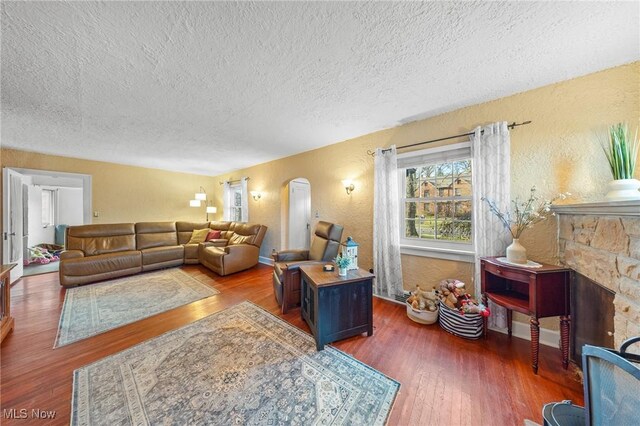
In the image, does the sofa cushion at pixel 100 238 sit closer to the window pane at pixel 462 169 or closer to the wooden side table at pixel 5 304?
the wooden side table at pixel 5 304

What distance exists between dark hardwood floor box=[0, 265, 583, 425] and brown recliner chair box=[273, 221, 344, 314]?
212mm

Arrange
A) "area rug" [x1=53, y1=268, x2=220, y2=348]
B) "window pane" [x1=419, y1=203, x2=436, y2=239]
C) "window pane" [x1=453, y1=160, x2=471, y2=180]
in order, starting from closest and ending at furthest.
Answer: "area rug" [x1=53, y1=268, x2=220, y2=348], "window pane" [x1=453, y1=160, x2=471, y2=180], "window pane" [x1=419, y1=203, x2=436, y2=239]

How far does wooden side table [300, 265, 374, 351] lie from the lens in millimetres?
1895

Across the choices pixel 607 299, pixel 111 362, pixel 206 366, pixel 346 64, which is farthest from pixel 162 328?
pixel 607 299

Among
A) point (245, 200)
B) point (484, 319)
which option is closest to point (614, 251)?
point (484, 319)

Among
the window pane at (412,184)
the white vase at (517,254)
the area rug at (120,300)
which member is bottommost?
the area rug at (120,300)

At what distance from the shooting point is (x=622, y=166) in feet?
5.09

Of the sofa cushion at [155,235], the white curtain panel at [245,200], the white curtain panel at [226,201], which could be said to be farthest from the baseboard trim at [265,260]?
the sofa cushion at [155,235]

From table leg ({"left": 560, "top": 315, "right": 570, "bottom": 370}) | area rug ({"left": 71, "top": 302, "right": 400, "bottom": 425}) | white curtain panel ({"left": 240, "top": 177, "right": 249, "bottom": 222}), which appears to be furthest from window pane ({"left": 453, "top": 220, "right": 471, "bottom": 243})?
white curtain panel ({"left": 240, "top": 177, "right": 249, "bottom": 222})

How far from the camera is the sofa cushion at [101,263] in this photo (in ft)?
11.2

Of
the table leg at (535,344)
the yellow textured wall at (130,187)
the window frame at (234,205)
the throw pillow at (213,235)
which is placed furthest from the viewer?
the window frame at (234,205)

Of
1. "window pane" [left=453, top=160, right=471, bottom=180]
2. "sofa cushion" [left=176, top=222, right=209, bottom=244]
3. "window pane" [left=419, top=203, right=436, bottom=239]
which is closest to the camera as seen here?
"window pane" [left=453, top=160, right=471, bottom=180]

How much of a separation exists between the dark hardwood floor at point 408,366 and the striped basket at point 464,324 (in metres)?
0.07

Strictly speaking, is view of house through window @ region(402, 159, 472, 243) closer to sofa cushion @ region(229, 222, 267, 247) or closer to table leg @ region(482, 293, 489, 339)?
table leg @ region(482, 293, 489, 339)
